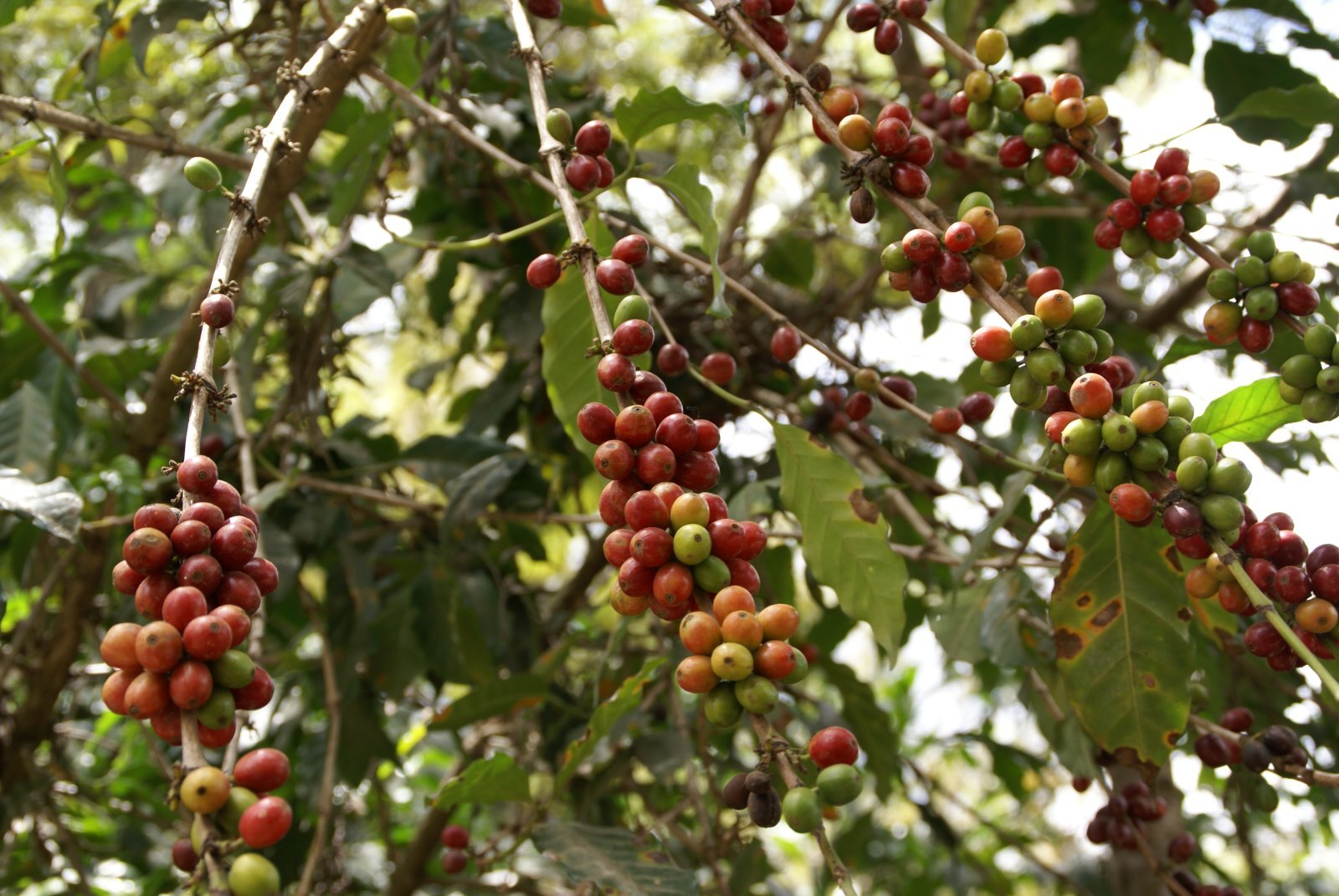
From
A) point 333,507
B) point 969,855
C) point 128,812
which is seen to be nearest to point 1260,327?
point 333,507

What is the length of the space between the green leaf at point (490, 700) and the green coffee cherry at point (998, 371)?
1.15 metres

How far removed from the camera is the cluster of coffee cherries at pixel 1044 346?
1.02 meters

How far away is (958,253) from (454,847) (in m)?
1.60

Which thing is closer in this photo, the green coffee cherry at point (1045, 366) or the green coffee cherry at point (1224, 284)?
the green coffee cherry at point (1045, 366)

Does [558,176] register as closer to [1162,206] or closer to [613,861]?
[1162,206]

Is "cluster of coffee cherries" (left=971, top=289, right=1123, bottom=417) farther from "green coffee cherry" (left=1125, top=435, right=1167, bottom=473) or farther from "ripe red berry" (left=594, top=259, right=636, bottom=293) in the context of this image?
"ripe red berry" (left=594, top=259, right=636, bottom=293)

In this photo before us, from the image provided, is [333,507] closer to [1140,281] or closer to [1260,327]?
[1260,327]

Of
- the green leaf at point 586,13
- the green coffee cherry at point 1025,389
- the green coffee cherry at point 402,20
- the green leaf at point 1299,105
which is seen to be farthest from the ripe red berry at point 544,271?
the green leaf at point 1299,105

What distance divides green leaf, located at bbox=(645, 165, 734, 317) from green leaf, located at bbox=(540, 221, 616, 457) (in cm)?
13

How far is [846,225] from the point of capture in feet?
11.7

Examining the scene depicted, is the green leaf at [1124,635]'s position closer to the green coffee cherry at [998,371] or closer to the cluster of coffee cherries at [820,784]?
the green coffee cherry at [998,371]

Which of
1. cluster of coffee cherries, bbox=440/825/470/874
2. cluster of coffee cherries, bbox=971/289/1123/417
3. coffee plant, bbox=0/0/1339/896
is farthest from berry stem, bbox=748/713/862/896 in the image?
cluster of coffee cherries, bbox=440/825/470/874

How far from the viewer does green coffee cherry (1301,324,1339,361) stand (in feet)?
3.48

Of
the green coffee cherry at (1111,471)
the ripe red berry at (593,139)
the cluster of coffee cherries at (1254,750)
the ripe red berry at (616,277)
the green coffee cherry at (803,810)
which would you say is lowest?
the green coffee cherry at (803,810)
